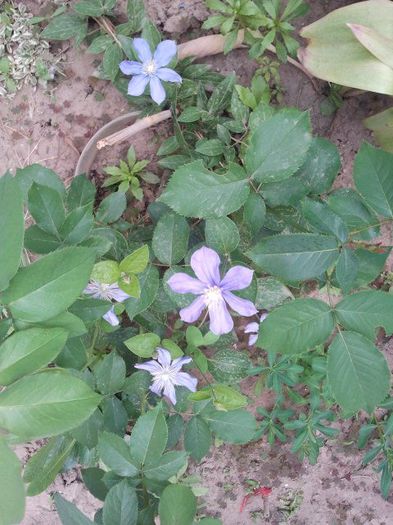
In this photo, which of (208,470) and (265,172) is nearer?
(265,172)

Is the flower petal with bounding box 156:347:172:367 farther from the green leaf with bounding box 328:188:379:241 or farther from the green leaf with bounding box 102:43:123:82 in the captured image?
the green leaf with bounding box 102:43:123:82

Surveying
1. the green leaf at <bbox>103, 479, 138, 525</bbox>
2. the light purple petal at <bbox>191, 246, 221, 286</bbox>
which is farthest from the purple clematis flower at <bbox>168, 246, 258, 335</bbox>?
the green leaf at <bbox>103, 479, 138, 525</bbox>

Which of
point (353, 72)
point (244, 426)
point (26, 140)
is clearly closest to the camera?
point (244, 426)

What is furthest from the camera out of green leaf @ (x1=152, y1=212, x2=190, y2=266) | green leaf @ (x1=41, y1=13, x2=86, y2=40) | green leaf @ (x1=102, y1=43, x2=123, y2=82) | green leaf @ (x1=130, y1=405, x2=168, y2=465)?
green leaf @ (x1=41, y1=13, x2=86, y2=40)

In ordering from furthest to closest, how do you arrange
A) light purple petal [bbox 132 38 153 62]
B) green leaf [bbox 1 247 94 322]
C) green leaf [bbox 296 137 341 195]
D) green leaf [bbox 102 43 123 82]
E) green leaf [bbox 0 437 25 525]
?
1. green leaf [bbox 102 43 123 82]
2. light purple petal [bbox 132 38 153 62]
3. green leaf [bbox 296 137 341 195]
4. green leaf [bbox 1 247 94 322]
5. green leaf [bbox 0 437 25 525]

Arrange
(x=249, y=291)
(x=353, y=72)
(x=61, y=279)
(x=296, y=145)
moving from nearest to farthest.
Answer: (x=61, y=279) → (x=296, y=145) → (x=249, y=291) → (x=353, y=72)

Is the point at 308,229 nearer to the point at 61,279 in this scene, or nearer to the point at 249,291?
the point at 249,291

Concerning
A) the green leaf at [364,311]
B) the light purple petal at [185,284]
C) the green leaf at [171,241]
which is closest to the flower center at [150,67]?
the green leaf at [171,241]

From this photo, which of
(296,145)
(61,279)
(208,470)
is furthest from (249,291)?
(208,470)
